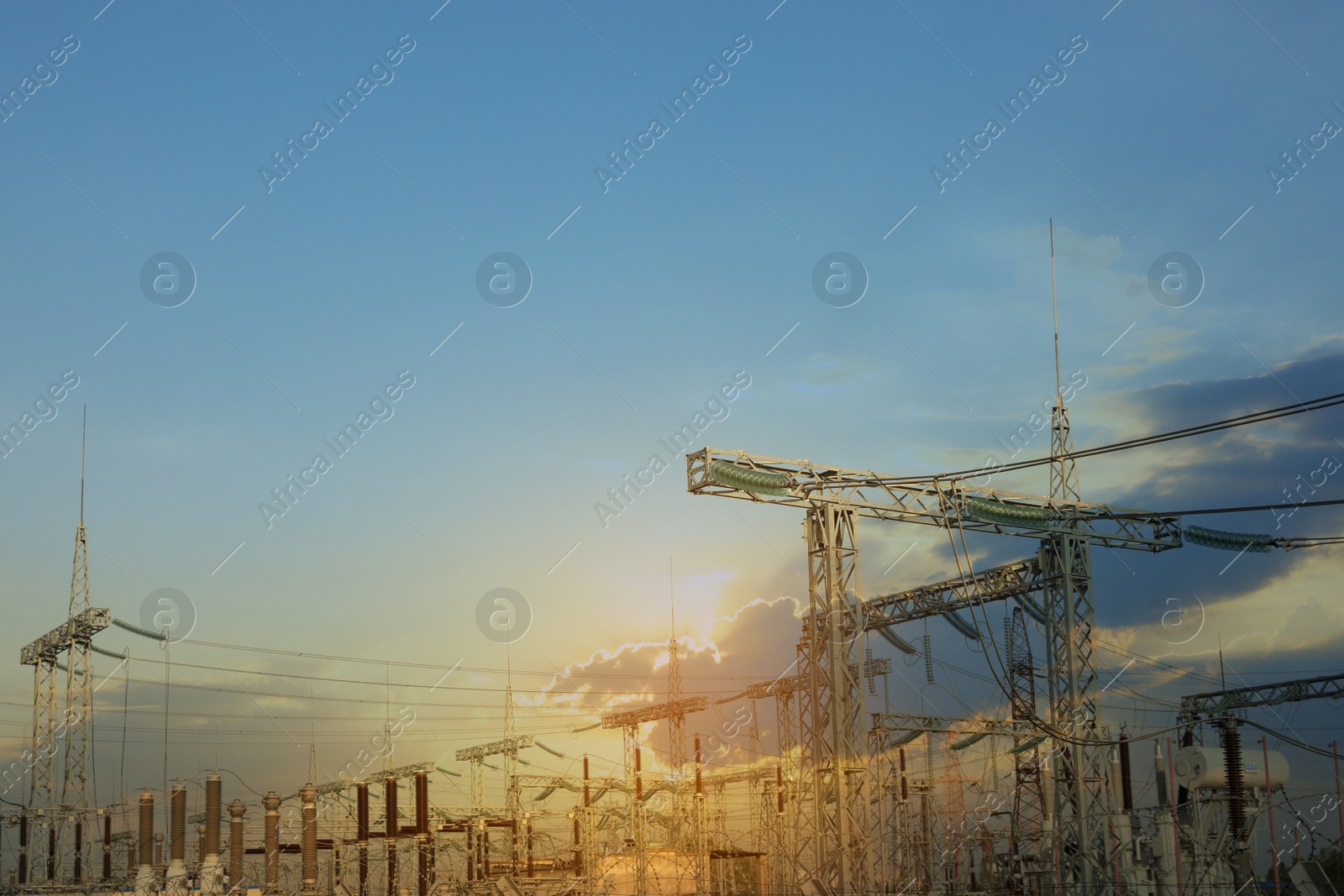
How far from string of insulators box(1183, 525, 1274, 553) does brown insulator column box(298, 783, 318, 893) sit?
30.7m

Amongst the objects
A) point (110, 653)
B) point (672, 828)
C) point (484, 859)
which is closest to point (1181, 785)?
point (484, 859)

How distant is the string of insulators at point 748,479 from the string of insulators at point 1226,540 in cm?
1717

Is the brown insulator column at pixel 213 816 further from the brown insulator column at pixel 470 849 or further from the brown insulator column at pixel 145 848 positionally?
the brown insulator column at pixel 470 849

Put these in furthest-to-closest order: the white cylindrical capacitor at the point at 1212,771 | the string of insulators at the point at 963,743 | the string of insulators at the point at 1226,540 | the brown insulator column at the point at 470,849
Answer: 1. the string of insulators at the point at 963,743
2. the brown insulator column at the point at 470,849
3. the string of insulators at the point at 1226,540
4. the white cylindrical capacitor at the point at 1212,771

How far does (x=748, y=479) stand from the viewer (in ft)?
110

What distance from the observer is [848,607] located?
35.1 meters

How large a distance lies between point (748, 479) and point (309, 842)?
16.9 meters

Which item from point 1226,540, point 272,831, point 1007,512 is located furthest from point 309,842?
point 1226,540

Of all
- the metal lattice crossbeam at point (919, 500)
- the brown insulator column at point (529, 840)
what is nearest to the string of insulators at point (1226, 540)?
the metal lattice crossbeam at point (919, 500)

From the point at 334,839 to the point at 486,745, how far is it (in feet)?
117

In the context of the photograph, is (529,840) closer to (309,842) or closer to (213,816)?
(309,842)

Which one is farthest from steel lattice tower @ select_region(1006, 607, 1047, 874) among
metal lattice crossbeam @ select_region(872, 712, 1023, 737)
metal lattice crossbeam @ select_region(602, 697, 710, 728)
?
metal lattice crossbeam @ select_region(602, 697, 710, 728)

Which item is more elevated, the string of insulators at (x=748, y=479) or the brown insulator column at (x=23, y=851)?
the string of insulators at (x=748, y=479)

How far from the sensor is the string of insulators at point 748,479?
1307 inches
